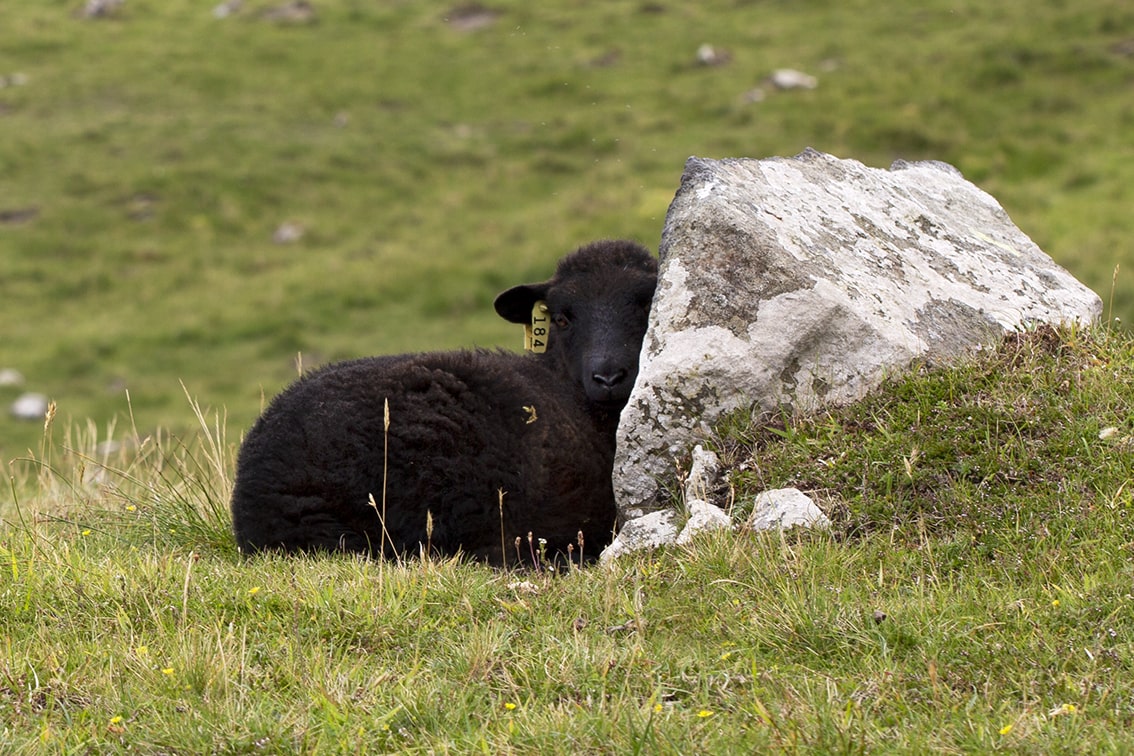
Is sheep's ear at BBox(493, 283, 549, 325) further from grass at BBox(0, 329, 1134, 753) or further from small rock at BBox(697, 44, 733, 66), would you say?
small rock at BBox(697, 44, 733, 66)

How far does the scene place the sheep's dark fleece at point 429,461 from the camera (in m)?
6.76

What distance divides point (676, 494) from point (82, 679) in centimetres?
324

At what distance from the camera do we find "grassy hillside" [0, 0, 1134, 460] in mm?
27109

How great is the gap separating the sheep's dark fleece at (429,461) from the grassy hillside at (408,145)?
1374 centimetres

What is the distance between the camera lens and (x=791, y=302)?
698cm

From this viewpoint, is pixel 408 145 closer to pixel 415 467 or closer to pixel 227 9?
pixel 227 9

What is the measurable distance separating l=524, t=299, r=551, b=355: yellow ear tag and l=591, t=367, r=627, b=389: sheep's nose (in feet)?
3.44

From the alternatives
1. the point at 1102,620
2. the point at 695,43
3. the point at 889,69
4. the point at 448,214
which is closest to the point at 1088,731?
the point at 1102,620

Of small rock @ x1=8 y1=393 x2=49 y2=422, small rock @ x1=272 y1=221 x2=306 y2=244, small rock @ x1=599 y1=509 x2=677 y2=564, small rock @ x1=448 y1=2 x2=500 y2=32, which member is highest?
small rock @ x1=599 y1=509 x2=677 y2=564

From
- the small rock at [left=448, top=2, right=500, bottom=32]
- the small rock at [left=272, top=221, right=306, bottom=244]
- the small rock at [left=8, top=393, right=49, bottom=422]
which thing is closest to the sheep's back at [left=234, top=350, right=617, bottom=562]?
the small rock at [left=8, top=393, right=49, bottom=422]

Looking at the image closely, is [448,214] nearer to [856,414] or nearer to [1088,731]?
[856,414]

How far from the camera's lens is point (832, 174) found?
8.32m

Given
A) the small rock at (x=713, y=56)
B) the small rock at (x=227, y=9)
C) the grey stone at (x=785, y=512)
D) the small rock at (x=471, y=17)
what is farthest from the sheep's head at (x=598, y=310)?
the small rock at (x=227, y=9)

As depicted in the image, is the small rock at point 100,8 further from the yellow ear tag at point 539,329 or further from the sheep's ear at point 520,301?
the yellow ear tag at point 539,329
